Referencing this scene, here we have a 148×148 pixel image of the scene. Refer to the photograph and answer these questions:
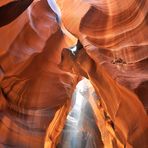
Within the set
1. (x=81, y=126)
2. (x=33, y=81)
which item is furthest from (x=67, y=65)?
(x=81, y=126)

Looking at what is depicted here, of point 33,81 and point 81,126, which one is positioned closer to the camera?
point 33,81

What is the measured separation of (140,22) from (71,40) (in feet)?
0.83

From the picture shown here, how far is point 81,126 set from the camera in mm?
1573

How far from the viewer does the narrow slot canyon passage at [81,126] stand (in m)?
1.49

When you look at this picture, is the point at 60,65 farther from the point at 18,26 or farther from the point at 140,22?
the point at 140,22

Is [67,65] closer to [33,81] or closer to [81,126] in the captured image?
[33,81]

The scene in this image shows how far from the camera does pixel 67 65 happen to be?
1164 millimetres

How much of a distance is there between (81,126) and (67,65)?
477 mm

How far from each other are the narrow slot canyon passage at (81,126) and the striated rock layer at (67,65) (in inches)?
6.1

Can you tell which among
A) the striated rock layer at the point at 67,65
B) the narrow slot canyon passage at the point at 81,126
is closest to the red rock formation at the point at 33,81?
the striated rock layer at the point at 67,65

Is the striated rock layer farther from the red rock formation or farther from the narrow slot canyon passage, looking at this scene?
the narrow slot canyon passage

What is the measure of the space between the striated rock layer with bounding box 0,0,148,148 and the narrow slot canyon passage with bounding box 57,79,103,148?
0.16m

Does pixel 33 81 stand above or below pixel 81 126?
above

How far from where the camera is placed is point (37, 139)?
1233 mm
